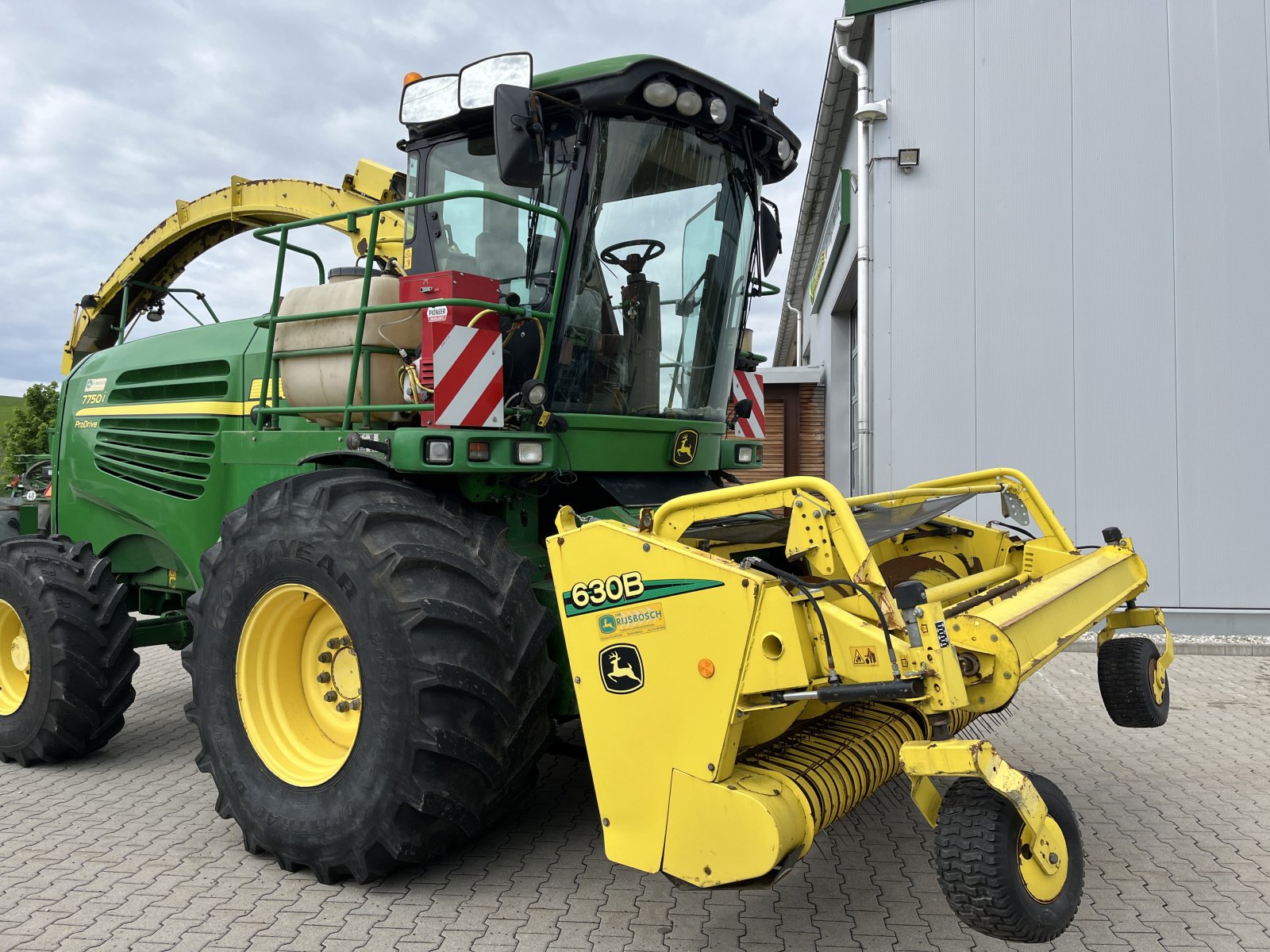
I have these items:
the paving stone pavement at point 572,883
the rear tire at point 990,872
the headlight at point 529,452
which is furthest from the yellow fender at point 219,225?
the rear tire at point 990,872

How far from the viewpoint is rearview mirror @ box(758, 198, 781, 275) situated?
4480 millimetres

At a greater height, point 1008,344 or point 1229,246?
point 1229,246

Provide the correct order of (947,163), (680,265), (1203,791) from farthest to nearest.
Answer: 1. (947,163)
2. (1203,791)
3. (680,265)

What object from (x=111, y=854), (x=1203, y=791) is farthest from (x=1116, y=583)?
(x=111, y=854)

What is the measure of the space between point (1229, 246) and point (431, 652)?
7.49m

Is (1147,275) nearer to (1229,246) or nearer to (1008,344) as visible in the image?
(1229,246)

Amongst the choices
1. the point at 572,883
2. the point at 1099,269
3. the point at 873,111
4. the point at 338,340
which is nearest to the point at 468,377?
the point at 338,340

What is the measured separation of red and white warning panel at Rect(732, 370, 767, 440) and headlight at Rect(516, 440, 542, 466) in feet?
5.94

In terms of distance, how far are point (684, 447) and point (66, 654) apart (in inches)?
120

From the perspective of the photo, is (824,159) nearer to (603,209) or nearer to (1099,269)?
(1099,269)

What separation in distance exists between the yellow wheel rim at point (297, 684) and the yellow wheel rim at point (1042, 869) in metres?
2.21

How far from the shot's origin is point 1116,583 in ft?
12.0

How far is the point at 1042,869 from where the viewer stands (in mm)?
2373

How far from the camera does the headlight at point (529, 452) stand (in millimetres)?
3514
